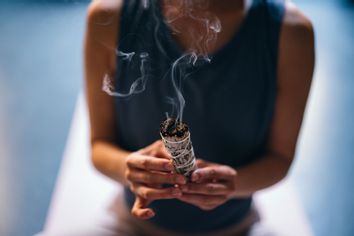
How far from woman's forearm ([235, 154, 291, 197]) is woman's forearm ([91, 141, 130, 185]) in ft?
0.52

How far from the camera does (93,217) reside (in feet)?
2.15

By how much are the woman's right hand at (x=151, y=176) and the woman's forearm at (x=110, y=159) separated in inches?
1.6

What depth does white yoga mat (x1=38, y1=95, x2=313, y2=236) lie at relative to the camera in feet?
2.14

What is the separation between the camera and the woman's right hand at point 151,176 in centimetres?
47

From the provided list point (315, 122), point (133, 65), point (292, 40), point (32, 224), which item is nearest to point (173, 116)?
point (133, 65)

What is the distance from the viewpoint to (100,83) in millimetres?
547

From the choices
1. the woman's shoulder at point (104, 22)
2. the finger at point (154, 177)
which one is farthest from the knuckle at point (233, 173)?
the woman's shoulder at point (104, 22)

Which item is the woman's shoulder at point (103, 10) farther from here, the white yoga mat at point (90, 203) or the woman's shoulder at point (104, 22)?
the white yoga mat at point (90, 203)

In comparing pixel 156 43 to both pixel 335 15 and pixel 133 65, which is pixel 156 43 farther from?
pixel 335 15

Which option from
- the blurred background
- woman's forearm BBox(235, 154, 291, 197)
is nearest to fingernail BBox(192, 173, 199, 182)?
woman's forearm BBox(235, 154, 291, 197)

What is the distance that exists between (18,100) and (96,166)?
25 cm

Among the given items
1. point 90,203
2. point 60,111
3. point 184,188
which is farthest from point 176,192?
point 60,111

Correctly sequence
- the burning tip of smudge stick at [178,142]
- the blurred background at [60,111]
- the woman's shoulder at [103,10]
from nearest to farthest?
the burning tip of smudge stick at [178,142], the woman's shoulder at [103,10], the blurred background at [60,111]

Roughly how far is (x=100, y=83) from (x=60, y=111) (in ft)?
1.18
